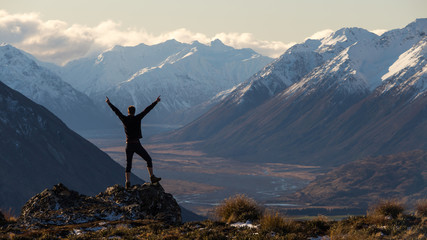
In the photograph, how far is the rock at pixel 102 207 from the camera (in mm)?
22031

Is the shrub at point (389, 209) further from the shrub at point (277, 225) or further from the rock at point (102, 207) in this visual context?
the rock at point (102, 207)

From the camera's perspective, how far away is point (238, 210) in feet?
77.6

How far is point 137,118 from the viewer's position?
24.4 m

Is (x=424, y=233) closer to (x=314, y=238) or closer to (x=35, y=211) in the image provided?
(x=314, y=238)

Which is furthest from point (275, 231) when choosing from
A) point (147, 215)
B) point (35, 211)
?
point (35, 211)

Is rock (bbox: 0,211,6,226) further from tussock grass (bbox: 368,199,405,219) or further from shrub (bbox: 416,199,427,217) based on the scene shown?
shrub (bbox: 416,199,427,217)

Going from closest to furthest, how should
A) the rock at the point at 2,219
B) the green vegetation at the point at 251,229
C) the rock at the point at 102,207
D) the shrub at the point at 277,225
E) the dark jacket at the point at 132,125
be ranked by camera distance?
the green vegetation at the point at 251,229, the shrub at the point at 277,225, the rock at the point at 102,207, the rock at the point at 2,219, the dark jacket at the point at 132,125

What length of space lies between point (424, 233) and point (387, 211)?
352 centimetres

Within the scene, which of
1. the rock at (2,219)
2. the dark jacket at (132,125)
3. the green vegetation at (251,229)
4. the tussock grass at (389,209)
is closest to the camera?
the green vegetation at (251,229)

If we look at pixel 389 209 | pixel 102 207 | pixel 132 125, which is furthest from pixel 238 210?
pixel 389 209

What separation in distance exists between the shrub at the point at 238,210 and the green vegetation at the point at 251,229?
0.04 meters

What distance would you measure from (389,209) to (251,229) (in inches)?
270

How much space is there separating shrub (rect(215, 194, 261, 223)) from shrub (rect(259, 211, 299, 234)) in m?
2.04

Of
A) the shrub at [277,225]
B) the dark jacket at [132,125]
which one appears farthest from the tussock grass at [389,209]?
the dark jacket at [132,125]
